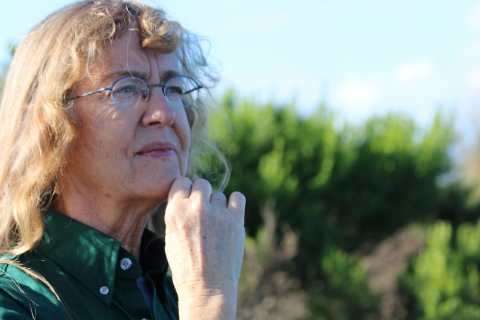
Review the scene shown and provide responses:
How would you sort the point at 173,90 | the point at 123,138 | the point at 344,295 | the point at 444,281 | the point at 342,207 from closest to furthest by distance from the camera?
the point at 123,138 < the point at 173,90 < the point at 344,295 < the point at 444,281 < the point at 342,207

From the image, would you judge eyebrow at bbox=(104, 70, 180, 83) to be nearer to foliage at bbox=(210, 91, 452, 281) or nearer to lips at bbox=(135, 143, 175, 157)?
lips at bbox=(135, 143, 175, 157)

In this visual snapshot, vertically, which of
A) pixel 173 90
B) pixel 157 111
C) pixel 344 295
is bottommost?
pixel 344 295

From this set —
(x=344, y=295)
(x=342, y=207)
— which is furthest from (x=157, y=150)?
(x=342, y=207)

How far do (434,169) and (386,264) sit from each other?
1830mm

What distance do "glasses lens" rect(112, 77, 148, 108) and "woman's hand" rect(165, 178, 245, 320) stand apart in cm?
34

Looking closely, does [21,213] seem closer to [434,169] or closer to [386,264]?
[434,169]

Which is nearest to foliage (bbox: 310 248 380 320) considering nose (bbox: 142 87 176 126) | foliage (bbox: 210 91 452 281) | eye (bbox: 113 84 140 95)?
foliage (bbox: 210 91 452 281)

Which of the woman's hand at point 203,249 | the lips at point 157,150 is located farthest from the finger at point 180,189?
the lips at point 157,150

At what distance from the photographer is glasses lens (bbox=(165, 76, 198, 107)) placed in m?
2.22

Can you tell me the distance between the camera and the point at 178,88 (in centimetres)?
228

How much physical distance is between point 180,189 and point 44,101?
1.86 feet

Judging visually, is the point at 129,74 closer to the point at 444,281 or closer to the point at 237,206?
the point at 237,206

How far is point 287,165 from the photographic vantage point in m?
6.59

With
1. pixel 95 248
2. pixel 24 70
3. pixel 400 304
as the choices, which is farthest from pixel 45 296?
pixel 400 304
